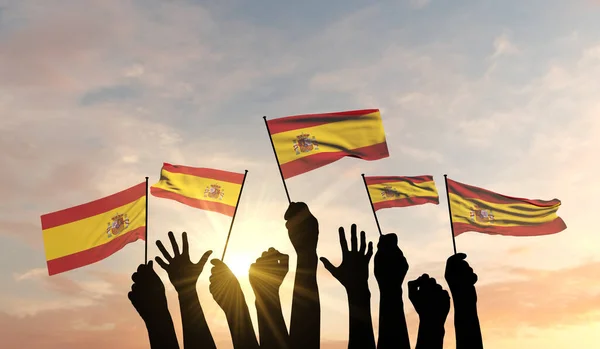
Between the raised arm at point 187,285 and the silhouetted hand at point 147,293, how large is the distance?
74cm

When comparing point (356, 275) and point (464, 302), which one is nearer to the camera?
point (356, 275)

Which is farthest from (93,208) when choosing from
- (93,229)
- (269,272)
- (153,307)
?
(269,272)

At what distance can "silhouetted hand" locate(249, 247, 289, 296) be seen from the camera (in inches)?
584

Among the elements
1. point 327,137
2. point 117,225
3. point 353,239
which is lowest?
point 353,239

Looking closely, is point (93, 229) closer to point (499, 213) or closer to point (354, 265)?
point (354, 265)

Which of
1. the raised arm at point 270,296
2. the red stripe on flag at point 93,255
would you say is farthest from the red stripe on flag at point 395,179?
the red stripe on flag at point 93,255

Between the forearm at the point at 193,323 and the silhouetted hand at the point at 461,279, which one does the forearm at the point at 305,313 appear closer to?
the forearm at the point at 193,323

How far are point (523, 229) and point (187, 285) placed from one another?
11.9 metres

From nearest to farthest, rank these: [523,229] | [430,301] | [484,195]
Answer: [430,301] → [484,195] → [523,229]

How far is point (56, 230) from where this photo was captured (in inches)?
727

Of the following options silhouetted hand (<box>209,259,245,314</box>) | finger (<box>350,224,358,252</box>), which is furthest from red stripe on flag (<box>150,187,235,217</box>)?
finger (<box>350,224,358,252</box>)

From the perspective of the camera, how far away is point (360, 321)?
42.5ft

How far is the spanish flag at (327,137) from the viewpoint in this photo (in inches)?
720

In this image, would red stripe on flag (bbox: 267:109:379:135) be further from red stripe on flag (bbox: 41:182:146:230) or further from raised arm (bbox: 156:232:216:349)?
raised arm (bbox: 156:232:216:349)
